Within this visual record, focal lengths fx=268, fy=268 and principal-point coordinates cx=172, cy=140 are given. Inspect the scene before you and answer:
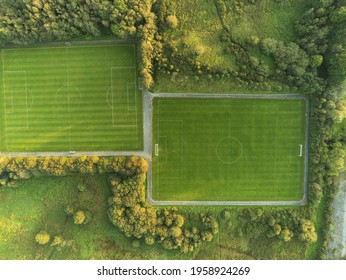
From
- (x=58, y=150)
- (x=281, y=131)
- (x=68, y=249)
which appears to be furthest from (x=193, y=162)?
(x=68, y=249)

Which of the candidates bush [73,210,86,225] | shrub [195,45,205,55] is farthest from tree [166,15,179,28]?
bush [73,210,86,225]

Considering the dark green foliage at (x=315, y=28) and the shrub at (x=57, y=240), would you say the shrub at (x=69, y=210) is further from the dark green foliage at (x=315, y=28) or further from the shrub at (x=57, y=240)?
the dark green foliage at (x=315, y=28)

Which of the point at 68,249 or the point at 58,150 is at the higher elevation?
the point at 58,150

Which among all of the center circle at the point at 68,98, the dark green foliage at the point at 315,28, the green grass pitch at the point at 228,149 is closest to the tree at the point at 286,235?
the green grass pitch at the point at 228,149

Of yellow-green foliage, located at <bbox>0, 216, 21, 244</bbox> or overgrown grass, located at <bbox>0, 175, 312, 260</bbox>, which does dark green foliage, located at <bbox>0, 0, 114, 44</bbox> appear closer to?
overgrown grass, located at <bbox>0, 175, 312, 260</bbox>

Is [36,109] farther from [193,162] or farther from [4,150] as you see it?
[193,162]

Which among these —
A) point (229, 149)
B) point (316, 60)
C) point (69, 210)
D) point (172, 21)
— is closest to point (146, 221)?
point (69, 210)
